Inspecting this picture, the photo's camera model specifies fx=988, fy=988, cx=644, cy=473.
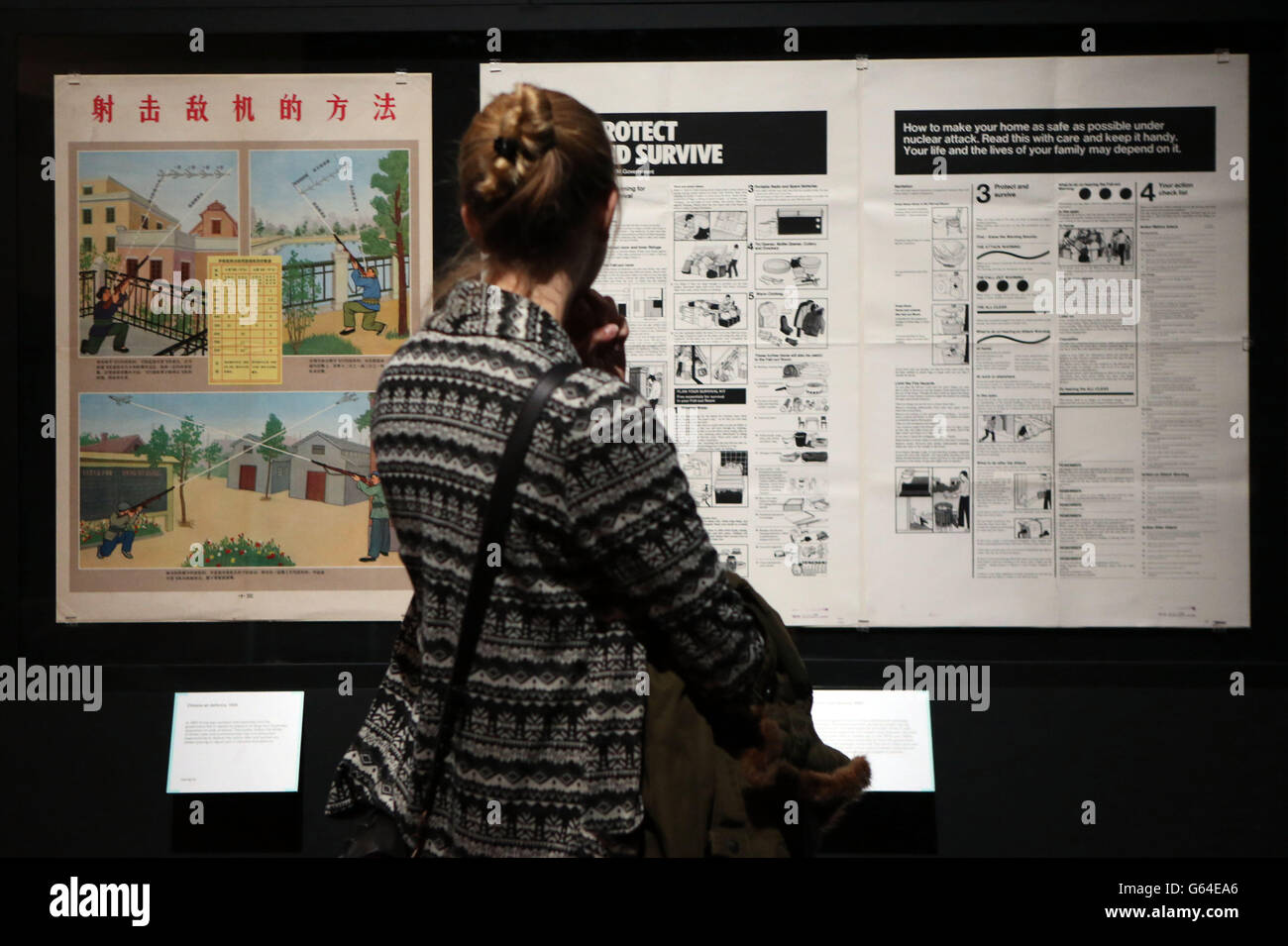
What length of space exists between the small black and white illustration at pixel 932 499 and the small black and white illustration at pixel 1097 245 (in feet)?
2.03

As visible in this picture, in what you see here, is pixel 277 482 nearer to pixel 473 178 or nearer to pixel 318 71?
pixel 318 71

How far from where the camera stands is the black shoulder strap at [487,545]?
3.63 feet

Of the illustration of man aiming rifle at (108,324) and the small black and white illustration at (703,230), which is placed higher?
the small black and white illustration at (703,230)

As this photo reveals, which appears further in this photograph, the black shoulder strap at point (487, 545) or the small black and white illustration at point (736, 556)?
the small black and white illustration at point (736, 556)

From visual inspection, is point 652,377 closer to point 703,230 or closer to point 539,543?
point 703,230

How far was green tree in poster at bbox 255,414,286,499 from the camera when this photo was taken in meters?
2.57

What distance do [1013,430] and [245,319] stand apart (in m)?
2.01

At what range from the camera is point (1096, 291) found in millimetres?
2553

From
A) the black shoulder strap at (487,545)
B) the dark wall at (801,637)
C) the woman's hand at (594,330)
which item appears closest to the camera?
the black shoulder strap at (487,545)

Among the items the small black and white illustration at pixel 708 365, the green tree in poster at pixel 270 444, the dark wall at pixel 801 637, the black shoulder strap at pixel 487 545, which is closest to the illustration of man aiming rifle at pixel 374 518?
the green tree in poster at pixel 270 444

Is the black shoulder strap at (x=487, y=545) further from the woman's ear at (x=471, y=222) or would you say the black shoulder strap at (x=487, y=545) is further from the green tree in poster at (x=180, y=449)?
the green tree in poster at (x=180, y=449)

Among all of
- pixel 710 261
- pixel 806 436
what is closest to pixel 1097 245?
pixel 806 436

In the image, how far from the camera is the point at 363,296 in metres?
2.55

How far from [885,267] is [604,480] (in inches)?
66.2
